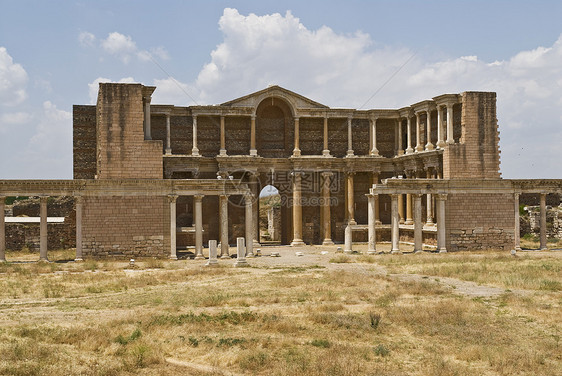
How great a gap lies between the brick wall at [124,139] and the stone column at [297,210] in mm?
11118

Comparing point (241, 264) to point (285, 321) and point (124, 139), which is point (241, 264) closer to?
point (124, 139)

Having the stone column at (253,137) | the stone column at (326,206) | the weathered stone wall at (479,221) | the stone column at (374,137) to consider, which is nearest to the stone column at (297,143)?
the stone column at (326,206)

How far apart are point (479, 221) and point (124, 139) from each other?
2073cm

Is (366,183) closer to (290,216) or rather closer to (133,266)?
(290,216)

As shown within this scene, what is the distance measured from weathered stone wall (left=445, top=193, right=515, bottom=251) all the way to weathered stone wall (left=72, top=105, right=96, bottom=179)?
23448mm

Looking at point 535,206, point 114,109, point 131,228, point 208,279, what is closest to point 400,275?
point 208,279

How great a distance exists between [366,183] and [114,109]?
19968 mm

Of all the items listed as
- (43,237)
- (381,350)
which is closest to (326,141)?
(43,237)

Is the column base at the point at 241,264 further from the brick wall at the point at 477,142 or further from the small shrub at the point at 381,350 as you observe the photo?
the small shrub at the point at 381,350

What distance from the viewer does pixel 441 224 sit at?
1251 inches

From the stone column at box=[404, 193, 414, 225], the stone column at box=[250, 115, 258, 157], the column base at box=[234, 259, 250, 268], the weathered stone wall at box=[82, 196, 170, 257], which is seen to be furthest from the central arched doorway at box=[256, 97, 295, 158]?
the column base at box=[234, 259, 250, 268]

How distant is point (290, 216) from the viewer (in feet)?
133

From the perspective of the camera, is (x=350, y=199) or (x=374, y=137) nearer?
(x=350, y=199)

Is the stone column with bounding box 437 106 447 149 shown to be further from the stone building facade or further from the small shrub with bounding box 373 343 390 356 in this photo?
the small shrub with bounding box 373 343 390 356
